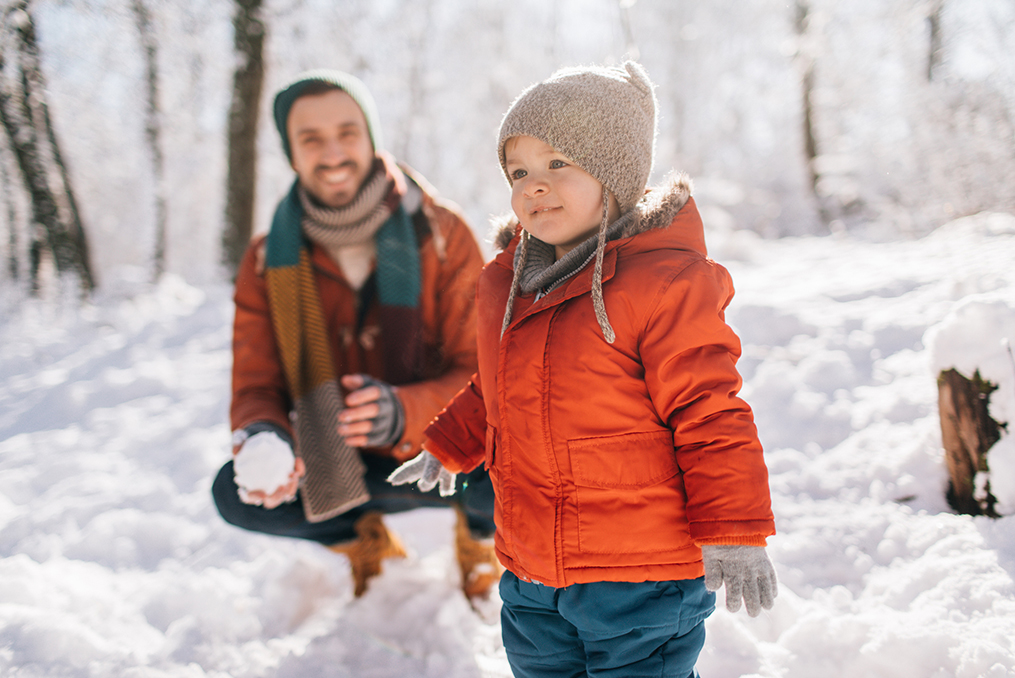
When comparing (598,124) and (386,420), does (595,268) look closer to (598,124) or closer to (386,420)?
(598,124)

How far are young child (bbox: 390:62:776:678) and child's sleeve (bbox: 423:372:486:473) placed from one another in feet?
0.52

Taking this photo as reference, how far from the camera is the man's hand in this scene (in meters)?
1.70

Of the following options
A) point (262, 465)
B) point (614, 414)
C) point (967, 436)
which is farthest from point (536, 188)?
point (967, 436)

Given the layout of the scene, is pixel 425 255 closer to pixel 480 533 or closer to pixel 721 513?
pixel 480 533

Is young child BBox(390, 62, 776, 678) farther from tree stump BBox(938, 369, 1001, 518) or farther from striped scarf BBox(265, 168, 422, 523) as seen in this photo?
tree stump BBox(938, 369, 1001, 518)

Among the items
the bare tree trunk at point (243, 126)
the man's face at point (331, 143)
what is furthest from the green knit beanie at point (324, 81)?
the bare tree trunk at point (243, 126)

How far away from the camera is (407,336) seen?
2.01 m

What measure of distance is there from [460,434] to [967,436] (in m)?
1.65

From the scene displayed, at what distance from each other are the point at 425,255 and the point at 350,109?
1.88ft

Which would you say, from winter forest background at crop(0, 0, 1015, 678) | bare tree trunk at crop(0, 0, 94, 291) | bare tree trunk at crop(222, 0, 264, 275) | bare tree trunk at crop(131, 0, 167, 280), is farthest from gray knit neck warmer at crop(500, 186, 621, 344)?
bare tree trunk at crop(222, 0, 264, 275)

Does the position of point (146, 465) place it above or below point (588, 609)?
below

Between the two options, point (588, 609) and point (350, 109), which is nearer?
point (588, 609)

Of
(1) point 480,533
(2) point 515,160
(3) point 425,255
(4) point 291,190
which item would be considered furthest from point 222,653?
(2) point 515,160

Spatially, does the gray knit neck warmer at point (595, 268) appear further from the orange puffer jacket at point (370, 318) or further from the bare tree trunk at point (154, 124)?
the bare tree trunk at point (154, 124)
